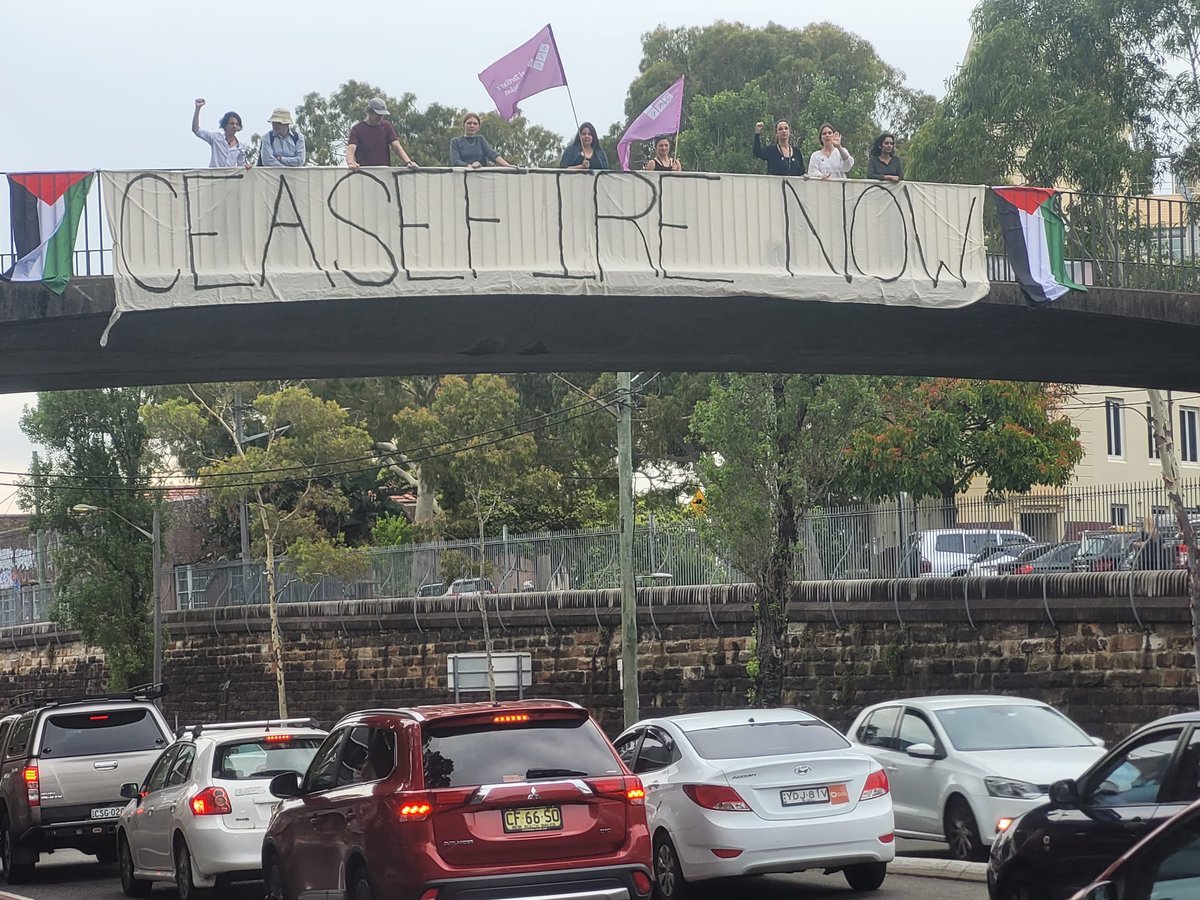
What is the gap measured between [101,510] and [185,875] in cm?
3803

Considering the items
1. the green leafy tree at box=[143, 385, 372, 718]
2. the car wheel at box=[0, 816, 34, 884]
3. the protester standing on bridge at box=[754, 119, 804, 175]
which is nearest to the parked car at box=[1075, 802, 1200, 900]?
the car wheel at box=[0, 816, 34, 884]

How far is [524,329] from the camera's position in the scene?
2011cm

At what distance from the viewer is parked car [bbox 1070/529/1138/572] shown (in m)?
23.6

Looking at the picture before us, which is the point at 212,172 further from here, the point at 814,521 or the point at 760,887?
the point at 814,521

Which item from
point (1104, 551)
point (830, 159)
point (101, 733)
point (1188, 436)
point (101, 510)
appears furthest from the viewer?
point (1188, 436)

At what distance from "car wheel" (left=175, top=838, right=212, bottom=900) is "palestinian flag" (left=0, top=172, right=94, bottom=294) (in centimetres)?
602

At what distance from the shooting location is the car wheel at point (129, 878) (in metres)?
16.2

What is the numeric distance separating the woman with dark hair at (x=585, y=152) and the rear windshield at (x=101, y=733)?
25.1ft

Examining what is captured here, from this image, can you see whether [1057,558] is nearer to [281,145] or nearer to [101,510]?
[281,145]

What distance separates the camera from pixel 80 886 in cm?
1775

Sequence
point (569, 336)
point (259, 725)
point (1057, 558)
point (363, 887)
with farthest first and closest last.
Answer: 1. point (1057, 558)
2. point (569, 336)
3. point (259, 725)
4. point (363, 887)

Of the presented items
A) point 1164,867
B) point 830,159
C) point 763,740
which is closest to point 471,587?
point 830,159

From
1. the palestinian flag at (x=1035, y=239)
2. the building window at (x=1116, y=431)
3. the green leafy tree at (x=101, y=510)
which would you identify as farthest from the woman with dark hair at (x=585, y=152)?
the building window at (x=1116, y=431)

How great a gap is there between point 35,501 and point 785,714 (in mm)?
41854
